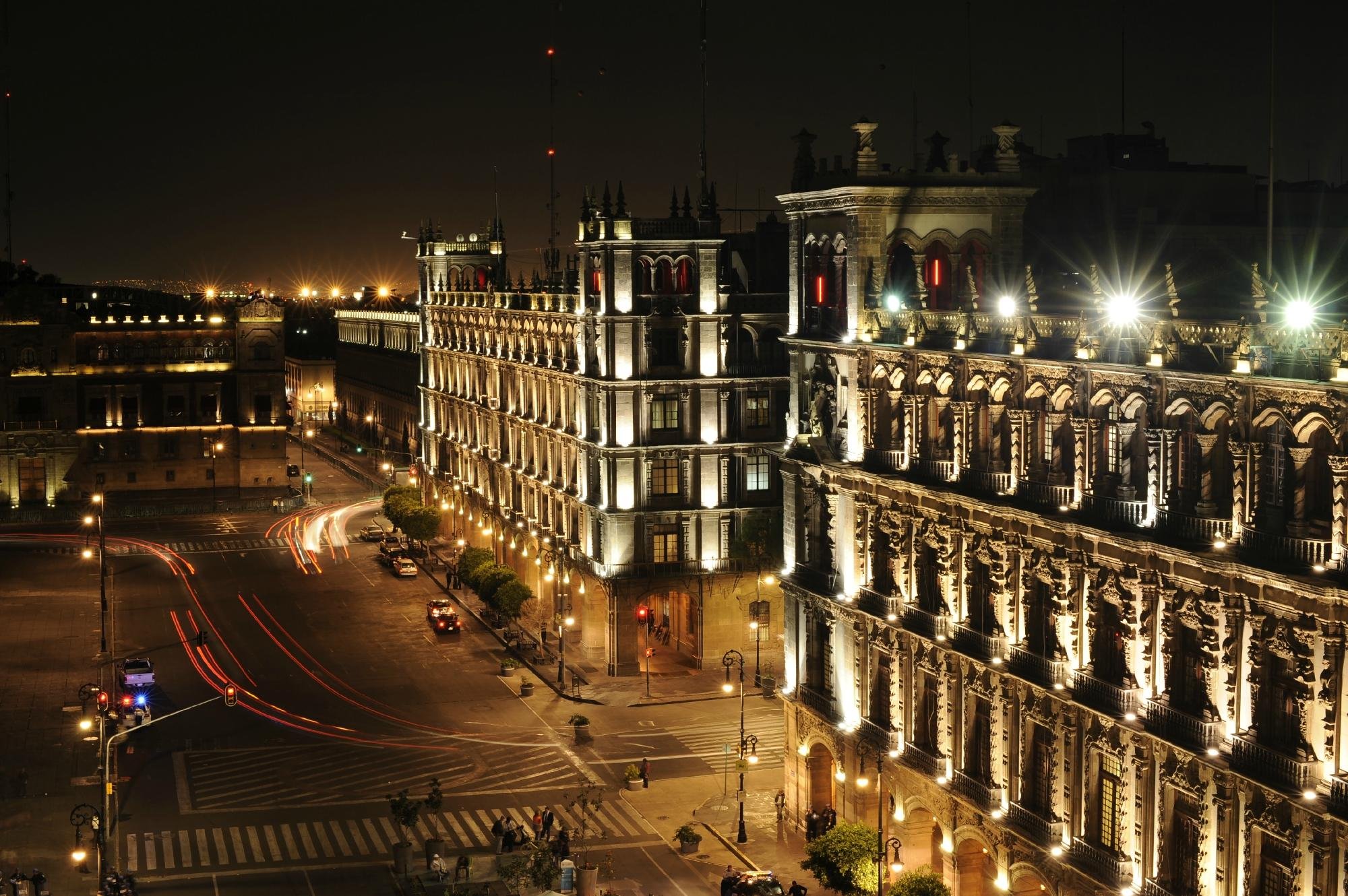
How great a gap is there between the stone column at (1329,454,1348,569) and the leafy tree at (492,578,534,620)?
64140 mm

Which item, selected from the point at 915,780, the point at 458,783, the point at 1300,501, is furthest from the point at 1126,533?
the point at 458,783

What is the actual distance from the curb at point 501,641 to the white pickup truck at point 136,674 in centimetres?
1952

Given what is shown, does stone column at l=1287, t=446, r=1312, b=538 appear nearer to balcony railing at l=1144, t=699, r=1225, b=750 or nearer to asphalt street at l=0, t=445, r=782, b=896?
balcony railing at l=1144, t=699, r=1225, b=750

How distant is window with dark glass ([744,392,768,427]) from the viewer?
310 ft

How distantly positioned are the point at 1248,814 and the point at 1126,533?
26.9 ft

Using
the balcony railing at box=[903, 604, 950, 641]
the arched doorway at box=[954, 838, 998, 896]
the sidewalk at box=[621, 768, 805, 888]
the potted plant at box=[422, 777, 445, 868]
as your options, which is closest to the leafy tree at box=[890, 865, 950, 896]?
the arched doorway at box=[954, 838, 998, 896]

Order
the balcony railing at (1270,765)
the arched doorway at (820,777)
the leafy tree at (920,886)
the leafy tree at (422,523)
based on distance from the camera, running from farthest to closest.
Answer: the leafy tree at (422,523)
the arched doorway at (820,777)
the leafy tree at (920,886)
the balcony railing at (1270,765)

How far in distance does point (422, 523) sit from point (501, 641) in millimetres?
26197

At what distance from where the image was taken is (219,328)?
160500 mm

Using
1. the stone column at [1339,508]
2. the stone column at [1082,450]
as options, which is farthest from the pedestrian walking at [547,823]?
the stone column at [1339,508]

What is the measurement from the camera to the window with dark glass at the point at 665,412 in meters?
93.8

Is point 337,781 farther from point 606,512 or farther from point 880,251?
point 880,251

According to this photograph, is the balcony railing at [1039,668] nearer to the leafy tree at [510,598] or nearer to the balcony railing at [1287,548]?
the balcony railing at [1287,548]

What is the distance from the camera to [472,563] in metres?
106
